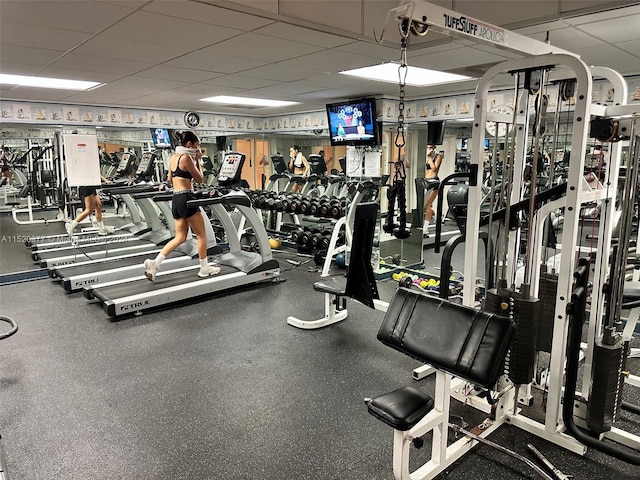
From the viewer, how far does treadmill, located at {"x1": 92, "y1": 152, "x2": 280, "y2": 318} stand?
421 cm

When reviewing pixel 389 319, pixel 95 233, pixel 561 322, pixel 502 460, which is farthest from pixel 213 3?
pixel 95 233

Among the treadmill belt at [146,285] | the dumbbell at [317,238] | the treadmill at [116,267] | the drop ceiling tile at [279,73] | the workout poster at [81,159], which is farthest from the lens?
the dumbbell at [317,238]

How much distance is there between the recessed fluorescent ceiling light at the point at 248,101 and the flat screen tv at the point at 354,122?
0.75 m

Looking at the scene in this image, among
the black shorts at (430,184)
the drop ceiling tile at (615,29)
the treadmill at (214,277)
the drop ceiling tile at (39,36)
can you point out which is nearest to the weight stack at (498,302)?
the drop ceiling tile at (615,29)

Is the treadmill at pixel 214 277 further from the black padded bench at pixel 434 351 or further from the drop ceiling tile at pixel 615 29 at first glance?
the drop ceiling tile at pixel 615 29

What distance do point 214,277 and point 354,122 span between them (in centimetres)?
255

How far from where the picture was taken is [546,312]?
246 centimetres

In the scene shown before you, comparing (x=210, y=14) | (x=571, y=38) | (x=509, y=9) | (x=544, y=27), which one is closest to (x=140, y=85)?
(x=210, y=14)

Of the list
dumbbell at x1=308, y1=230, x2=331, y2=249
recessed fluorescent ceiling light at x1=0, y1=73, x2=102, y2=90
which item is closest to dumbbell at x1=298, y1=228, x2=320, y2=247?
dumbbell at x1=308, y1=230, x2=331, y2=249

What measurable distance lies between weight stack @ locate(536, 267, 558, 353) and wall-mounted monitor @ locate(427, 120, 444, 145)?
342 cm

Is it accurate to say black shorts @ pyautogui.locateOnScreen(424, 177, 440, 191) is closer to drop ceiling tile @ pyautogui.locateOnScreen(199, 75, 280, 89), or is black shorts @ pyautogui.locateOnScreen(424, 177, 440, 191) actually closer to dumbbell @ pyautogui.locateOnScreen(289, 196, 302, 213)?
dumbbell @ pyautogui.locateOnScreen(289, 196, 302, 213)

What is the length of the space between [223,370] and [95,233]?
3.94m

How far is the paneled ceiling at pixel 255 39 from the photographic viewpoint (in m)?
2.27

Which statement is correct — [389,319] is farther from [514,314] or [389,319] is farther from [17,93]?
[17,93]
